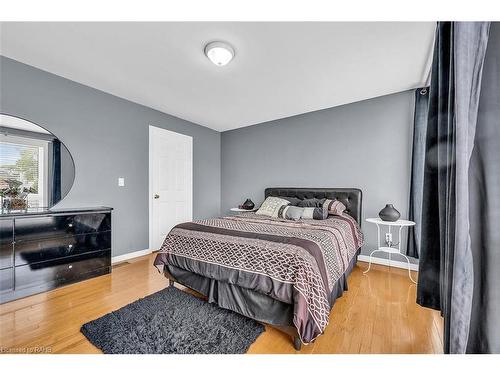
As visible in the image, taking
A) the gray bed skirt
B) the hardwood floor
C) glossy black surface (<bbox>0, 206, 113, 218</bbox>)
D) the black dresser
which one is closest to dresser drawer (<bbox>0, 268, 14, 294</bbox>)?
the black dresser

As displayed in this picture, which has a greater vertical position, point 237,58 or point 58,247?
point 237,58

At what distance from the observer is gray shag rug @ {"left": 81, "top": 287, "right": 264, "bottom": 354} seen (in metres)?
1.42

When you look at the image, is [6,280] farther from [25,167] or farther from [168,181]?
[168,181]

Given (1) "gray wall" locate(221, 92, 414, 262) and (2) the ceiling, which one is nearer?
(2) the ceiling

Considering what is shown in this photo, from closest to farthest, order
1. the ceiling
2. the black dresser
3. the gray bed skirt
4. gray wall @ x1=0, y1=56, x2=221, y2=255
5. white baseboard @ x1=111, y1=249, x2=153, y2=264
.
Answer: the gray bed skirt < the ceiling < the black dresser < gray wall @ x1=0, y1=56, x2=221, y2=255 < white baseboard @ x1=111, y1=249, x2=153, y2=264

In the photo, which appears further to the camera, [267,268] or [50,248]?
[50,248]

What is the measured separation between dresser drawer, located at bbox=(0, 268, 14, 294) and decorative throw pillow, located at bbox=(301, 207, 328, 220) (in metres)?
3.07

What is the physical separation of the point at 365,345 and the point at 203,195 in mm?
3624

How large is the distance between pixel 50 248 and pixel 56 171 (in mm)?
896

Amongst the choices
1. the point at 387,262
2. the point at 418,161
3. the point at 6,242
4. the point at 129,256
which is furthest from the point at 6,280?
the point at 418,161

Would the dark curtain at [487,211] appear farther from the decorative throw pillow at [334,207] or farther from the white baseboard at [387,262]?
the white baseboard at [387,262]

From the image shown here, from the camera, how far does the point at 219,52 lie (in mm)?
1934

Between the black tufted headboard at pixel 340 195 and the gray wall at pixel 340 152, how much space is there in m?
0.13

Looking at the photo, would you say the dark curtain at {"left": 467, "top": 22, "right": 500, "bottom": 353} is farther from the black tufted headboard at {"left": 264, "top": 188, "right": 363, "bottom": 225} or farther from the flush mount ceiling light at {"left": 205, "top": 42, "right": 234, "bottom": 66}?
the black tufted headboard at {"left": 264, "top": 188, "right": 363, "bottom": 225}
